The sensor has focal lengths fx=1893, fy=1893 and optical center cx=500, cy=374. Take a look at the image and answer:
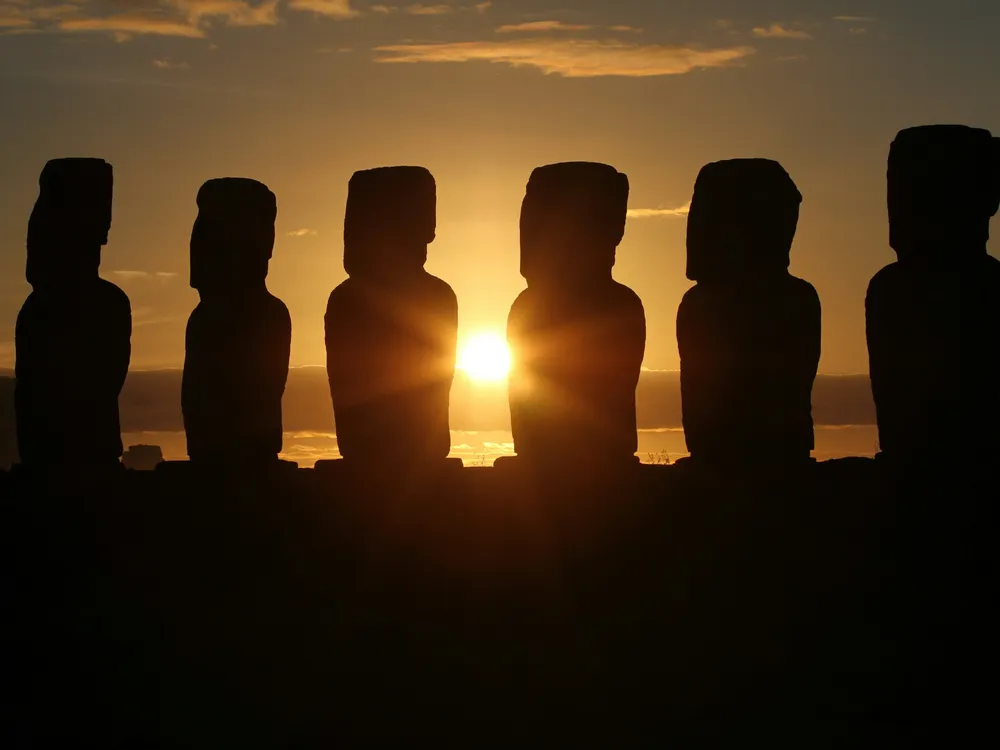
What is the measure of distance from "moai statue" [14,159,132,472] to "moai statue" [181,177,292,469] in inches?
36.0

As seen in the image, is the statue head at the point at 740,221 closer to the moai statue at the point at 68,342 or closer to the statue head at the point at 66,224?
the moai statue at the point at 68,342

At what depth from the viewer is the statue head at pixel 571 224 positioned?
1644 centimetres

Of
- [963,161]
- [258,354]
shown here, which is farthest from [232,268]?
[963,161]

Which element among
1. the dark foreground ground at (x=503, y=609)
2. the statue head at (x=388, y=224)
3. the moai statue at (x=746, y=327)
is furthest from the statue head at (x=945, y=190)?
the statue head at (x=388, y=224)

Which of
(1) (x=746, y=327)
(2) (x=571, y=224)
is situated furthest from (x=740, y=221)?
(2) (x=571, y=224)

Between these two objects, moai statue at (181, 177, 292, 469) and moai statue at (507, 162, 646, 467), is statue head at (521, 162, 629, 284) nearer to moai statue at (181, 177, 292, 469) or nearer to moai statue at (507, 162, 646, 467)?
moai statue at (507, 162, 646, 467)

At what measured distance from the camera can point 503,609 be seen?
16.1m

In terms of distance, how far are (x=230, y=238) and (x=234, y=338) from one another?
3.14ft

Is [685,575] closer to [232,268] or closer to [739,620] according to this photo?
[739,620]

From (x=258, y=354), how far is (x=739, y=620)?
4.86 metres

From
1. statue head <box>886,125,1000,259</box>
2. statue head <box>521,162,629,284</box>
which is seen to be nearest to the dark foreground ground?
statue head <box>521,162,629,284</box>

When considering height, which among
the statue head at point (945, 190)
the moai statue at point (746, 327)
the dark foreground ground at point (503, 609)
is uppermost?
the statue head at point (945, 190)

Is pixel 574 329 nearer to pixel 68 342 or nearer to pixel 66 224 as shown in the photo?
pixel 68 342

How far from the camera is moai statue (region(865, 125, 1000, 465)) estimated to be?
16.3 metres
